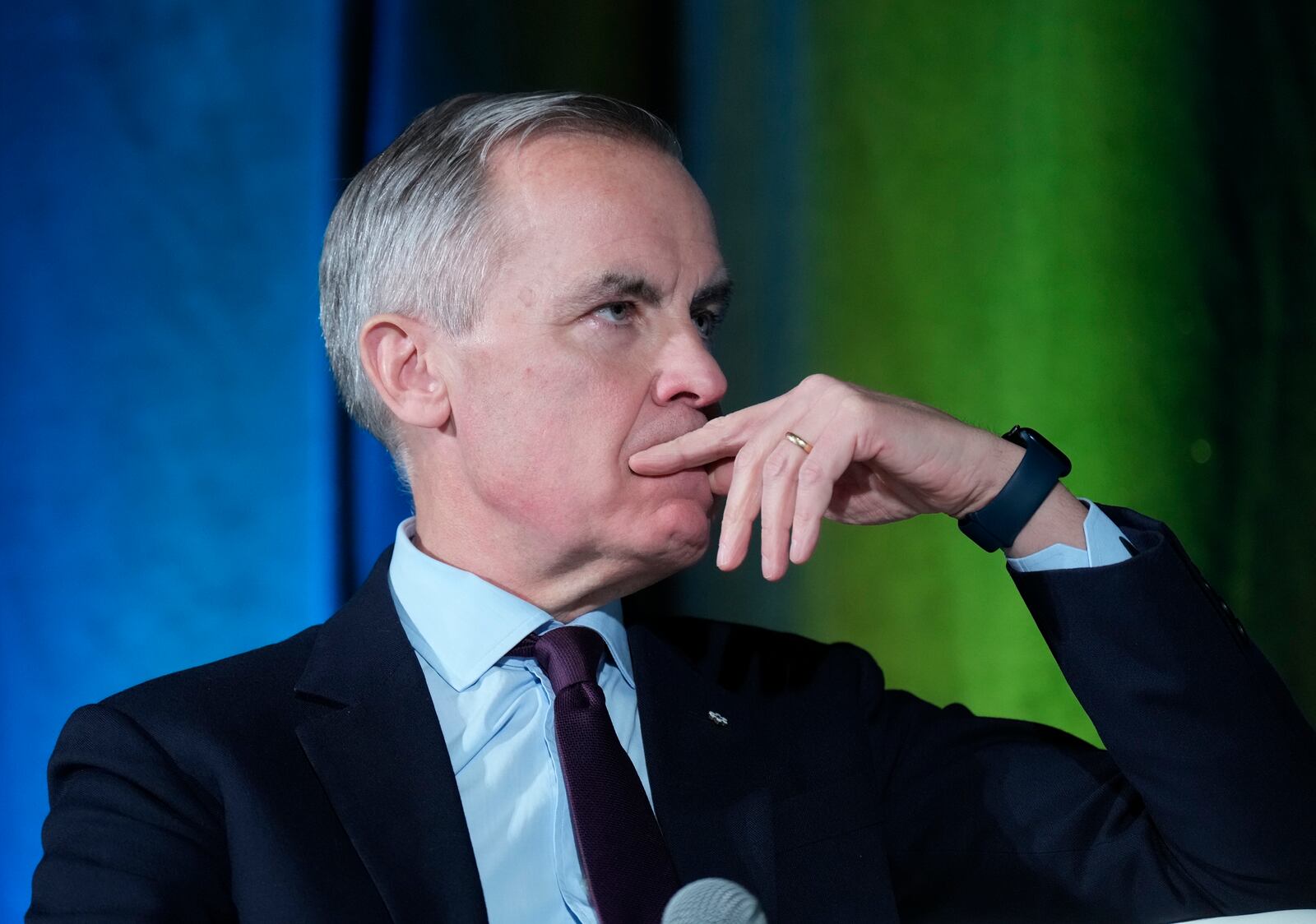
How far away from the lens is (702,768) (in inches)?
60.1

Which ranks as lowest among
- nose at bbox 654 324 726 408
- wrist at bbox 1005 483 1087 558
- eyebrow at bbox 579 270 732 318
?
wrist at bbox 1005 483 1087 558

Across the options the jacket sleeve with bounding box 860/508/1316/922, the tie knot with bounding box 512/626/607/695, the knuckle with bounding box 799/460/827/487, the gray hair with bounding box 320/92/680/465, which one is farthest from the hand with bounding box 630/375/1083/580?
the gray hair with bounding box 320/92/680/465

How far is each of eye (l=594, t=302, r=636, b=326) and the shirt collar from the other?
34 cm

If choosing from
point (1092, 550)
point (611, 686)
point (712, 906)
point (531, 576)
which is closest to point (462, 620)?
point (531, 576)

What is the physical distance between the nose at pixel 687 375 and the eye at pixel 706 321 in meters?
0.09

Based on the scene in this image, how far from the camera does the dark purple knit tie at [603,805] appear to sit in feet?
4.39

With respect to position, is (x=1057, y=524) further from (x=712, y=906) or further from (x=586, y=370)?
(x=712, y=906)

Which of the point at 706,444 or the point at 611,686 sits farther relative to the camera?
the point at 611,686

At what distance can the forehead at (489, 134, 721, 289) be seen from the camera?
59.5 inches

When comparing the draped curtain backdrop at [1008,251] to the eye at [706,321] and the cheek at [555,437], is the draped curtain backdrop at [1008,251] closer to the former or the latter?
the eye at [706,321]

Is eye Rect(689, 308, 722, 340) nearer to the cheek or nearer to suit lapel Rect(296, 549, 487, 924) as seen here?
the cheek

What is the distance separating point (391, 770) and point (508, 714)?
0.16 m

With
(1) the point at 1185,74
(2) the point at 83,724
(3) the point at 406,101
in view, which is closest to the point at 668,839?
(2) the point at 83,724

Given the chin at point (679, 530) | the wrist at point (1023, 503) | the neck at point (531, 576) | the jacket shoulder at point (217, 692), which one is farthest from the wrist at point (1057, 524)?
the jacket shoulder at point (217, 692)
